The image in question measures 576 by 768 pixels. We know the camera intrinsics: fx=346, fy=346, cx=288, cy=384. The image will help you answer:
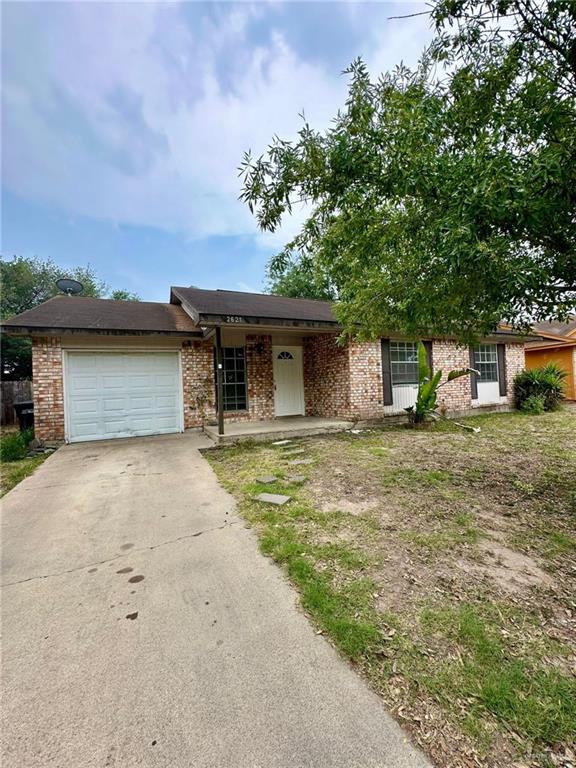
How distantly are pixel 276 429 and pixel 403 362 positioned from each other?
4801 millimetres

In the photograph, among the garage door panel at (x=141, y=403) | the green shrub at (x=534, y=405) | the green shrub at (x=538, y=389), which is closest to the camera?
the garage door panel at (x=141, y=403)

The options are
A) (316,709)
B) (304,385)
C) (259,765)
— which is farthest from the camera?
(304,385)

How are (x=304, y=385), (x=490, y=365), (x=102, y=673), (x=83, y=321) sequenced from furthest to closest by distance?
(x=490, y=365) → (x=304, y=385) → (x=83, y=321) → (x=102, y=673)

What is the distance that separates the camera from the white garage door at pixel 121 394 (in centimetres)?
797

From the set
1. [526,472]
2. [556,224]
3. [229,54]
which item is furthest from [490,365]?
[229,54]

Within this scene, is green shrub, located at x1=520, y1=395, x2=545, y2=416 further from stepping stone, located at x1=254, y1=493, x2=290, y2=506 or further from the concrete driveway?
the concrete driveway

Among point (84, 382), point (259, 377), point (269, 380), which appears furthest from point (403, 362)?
point (84, 382)

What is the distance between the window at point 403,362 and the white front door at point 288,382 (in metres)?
2.81

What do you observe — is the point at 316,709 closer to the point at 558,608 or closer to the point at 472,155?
the point at 558,608

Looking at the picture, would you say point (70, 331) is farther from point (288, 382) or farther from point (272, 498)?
point (272, 498)

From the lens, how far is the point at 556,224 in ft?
9.77

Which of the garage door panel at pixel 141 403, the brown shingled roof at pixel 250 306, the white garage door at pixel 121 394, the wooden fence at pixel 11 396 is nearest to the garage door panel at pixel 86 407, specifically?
the white garage door at pixel 121 394

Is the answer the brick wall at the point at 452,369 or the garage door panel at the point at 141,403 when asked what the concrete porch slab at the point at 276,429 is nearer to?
the garage door panel at the point at 141,403

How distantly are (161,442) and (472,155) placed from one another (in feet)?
24.4
